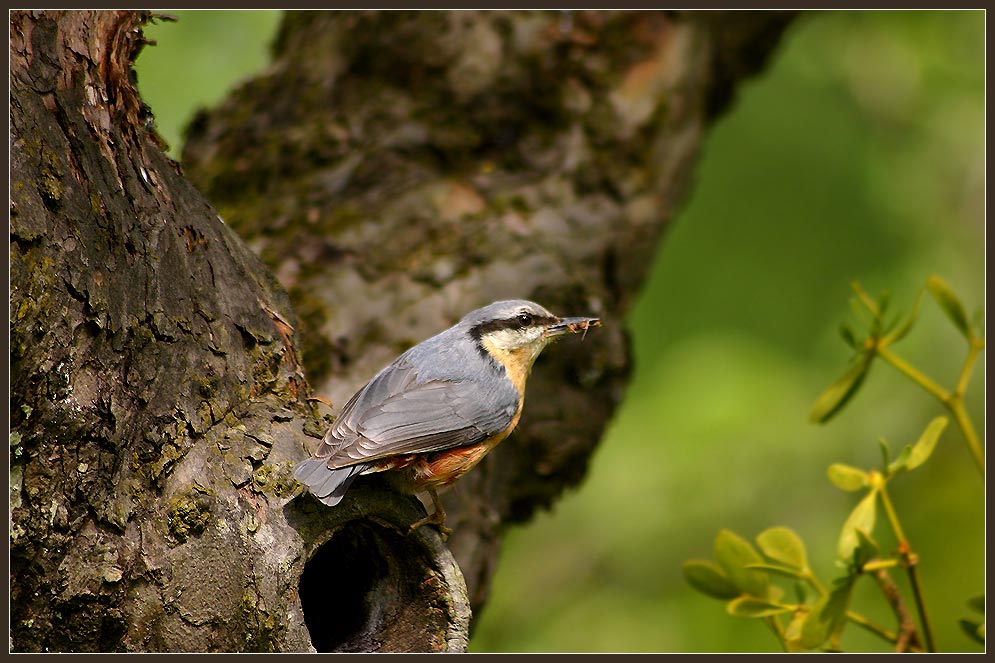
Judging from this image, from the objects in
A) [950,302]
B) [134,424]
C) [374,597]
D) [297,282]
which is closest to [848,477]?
[950,302]

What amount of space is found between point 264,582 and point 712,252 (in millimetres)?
3753

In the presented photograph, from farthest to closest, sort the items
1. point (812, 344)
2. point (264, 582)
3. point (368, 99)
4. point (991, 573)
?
point (812, 344) → point (368, 99) → point (991, 573) → point (264, 582)

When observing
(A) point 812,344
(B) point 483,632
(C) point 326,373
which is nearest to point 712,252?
(A) point 812,344

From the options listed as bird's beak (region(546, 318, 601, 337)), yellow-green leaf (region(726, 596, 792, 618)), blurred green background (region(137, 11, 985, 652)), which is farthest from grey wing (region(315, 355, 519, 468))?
blurred green background (region(137, 11, 985, 652))

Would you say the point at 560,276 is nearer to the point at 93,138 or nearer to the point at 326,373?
the point at 326,373

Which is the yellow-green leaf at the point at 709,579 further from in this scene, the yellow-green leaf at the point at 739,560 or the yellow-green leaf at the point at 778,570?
the yellow-green leaf at the point at 778,570

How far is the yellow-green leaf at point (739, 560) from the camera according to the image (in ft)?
7.04

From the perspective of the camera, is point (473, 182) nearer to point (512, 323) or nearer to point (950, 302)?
point (512, 323)

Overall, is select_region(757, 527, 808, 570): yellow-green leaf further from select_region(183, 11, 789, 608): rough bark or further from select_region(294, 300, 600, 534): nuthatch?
select_region(183, 11, 789, 608): rough bark

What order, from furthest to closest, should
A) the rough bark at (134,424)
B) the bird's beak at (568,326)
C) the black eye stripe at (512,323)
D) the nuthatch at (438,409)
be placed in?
the bird's beak at (568,326) < the black eye stripe at (512,323) < the nuthatch at (438,409) < the rough bark at (134,424)

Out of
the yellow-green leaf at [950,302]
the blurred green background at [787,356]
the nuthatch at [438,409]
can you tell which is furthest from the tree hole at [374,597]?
the blurred green background at [787,356]

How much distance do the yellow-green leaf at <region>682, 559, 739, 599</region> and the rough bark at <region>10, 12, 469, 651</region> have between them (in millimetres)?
522

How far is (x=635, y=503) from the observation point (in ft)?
15.0

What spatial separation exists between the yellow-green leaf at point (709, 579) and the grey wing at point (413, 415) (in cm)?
56
